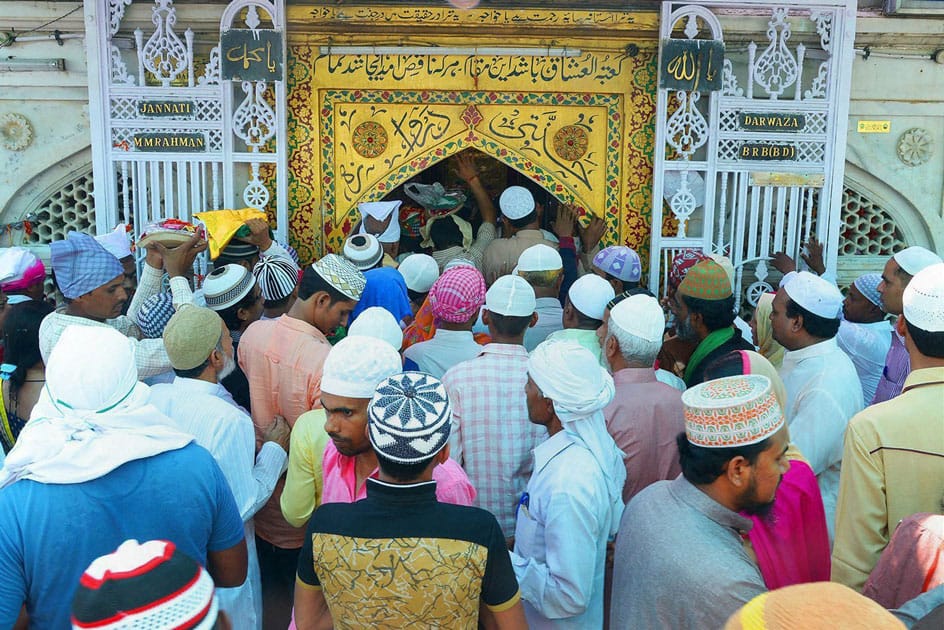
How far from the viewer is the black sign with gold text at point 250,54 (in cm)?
493

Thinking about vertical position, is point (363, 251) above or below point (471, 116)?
below

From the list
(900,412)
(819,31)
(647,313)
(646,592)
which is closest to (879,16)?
(819,31)

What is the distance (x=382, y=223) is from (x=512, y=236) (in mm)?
868

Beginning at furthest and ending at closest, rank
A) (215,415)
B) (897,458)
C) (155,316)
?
(155,316) < (215,415) < (897,458)

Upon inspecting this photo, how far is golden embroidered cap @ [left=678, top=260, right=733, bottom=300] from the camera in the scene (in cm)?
349

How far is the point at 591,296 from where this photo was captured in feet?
11.5

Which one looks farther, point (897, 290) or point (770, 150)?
point (770, 150)

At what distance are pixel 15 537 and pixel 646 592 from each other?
1.38 metres

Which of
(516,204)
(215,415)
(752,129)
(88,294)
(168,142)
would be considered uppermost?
(752,129)

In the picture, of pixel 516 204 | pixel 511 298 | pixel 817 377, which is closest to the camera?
pixel 817 377

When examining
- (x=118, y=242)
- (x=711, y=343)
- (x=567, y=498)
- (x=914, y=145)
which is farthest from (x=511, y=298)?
(x=914, y=145)

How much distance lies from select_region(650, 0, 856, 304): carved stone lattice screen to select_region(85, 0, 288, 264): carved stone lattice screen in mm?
2409

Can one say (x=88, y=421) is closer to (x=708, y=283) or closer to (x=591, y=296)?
(x=591, y=296)

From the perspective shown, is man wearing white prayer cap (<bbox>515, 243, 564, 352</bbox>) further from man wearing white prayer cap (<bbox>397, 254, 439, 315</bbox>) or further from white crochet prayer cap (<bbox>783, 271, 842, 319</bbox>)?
white crochet prayer cap (<bbox>783, 271, 842, 319</bbox>)
